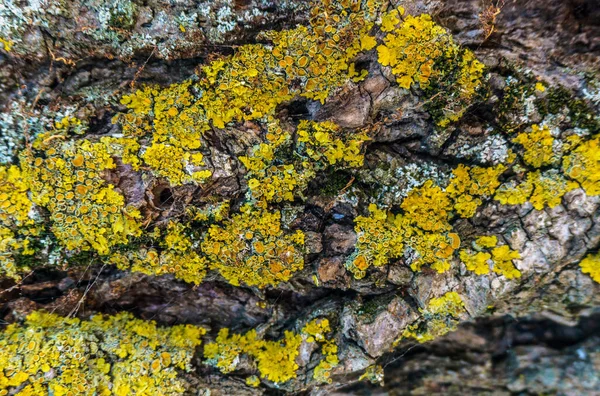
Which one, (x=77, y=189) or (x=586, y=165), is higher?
(x=586, y=165)

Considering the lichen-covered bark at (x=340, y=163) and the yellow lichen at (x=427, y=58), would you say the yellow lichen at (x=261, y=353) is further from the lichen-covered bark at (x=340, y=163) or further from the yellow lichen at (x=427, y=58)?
the yellow lichen at (x=427, y=58)

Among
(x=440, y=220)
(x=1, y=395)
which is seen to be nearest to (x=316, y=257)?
(x=440, y=220)

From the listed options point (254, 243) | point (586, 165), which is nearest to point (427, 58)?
point (586, 165)

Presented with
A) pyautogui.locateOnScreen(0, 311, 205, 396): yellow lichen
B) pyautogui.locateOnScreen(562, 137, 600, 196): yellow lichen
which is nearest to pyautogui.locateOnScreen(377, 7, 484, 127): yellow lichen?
pyautogui.locateOnScreen(562, 137, 600, 196): yellow lichen

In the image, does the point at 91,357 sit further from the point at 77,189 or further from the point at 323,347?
the point at 323,347

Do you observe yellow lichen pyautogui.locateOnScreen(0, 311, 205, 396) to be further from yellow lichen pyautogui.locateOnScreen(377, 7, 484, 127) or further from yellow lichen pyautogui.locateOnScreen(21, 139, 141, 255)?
yellow lichen pyautogui.locateOnScreen(377, 7, 484, 127)

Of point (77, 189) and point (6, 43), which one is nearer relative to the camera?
point (6, 43)

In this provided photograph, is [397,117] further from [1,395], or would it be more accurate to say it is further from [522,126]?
[1,395]

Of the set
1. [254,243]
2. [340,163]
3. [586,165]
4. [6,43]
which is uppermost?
[6,43]

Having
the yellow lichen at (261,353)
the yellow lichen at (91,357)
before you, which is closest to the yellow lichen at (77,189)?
the yellow lichen at (91,357)
